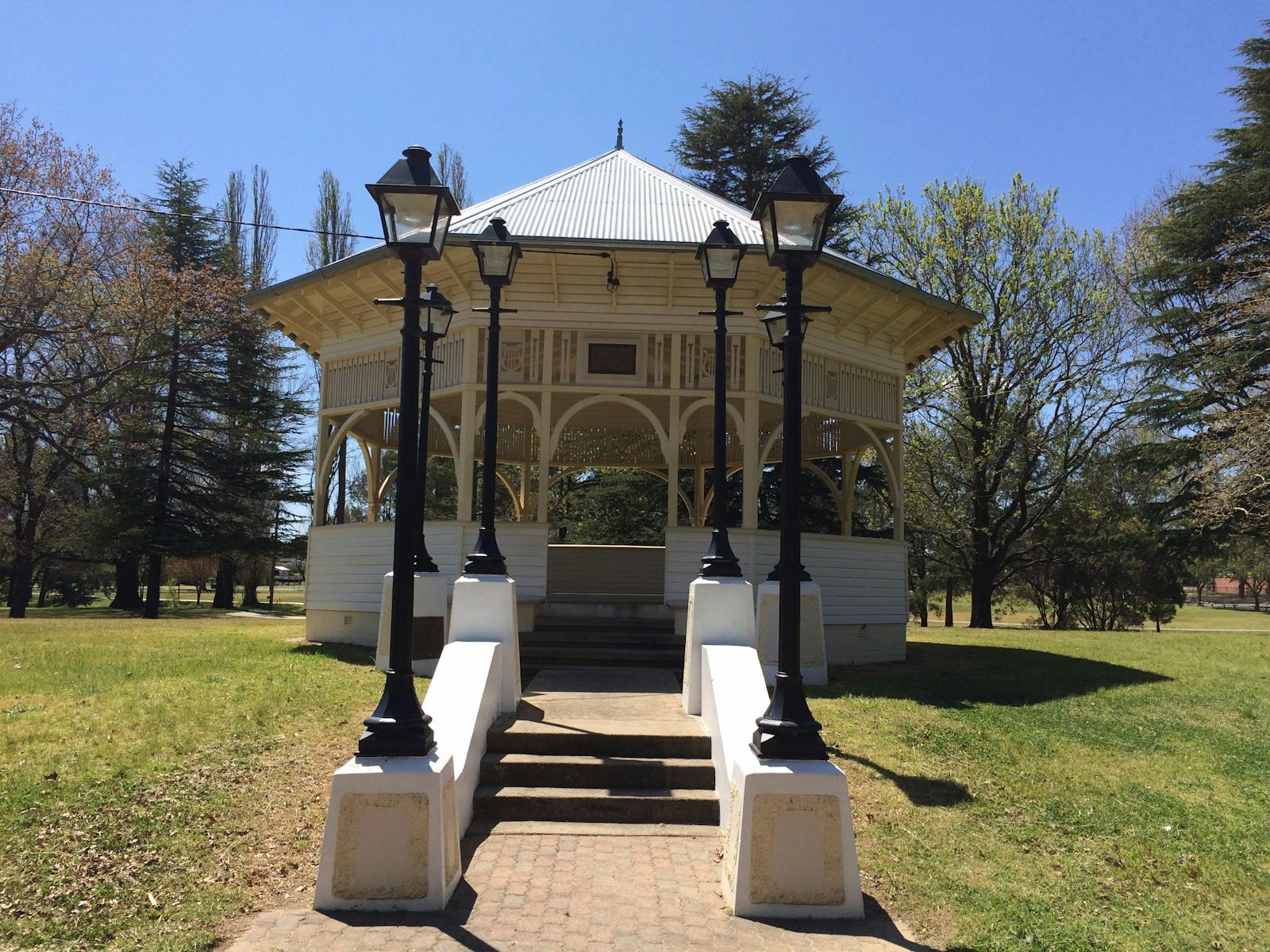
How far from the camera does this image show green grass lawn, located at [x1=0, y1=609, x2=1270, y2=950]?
4.65 meters

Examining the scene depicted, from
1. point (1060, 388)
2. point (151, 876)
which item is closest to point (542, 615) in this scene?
point (151, 876)

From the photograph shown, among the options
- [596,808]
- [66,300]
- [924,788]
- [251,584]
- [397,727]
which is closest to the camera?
[397,727]

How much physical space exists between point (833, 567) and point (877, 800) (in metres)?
6.91

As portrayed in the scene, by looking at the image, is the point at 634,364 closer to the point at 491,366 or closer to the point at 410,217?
the point at 491,366

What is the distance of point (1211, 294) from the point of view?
2197 centimetres

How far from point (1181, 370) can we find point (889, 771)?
66.7ft

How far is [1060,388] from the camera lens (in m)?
25.0

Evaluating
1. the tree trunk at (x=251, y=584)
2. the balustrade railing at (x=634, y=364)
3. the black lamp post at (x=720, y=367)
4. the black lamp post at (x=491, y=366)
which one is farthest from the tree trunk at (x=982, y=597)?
the tree trunk at (x=251, y=584)

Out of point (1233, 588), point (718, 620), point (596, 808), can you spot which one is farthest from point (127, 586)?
point (1233, 588)

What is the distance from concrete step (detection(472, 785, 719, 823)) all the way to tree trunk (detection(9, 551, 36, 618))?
26.4 metres

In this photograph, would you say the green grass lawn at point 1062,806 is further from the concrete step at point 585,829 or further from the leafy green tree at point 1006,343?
the leafy green tree at point 1006,343

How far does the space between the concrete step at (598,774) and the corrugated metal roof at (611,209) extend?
7268mm

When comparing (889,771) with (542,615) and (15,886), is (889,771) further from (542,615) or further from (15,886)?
(542,615)

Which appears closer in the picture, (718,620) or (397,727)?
(397,727)
